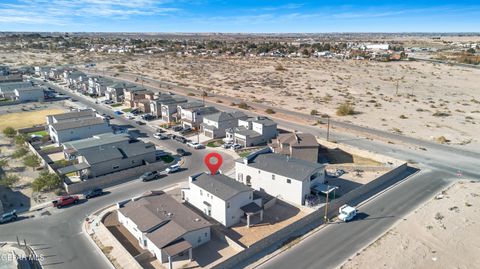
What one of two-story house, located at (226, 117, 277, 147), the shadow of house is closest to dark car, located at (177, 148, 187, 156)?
two-story house, located at (226, 117, 277, 147)

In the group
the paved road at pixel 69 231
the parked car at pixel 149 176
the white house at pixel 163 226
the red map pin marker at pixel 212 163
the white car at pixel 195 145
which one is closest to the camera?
the white house at pixel 163 226

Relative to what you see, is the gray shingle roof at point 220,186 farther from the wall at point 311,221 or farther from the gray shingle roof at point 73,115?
the gray shingle roof at point 73,115

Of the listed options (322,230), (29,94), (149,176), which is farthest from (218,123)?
→ (29,94)

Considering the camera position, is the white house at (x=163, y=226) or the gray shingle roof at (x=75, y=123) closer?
the white house at (x=163, y=226)

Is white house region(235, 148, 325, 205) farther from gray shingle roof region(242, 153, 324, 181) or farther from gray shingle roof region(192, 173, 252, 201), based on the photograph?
gray shingle roof region(192, 173, 252, 201)

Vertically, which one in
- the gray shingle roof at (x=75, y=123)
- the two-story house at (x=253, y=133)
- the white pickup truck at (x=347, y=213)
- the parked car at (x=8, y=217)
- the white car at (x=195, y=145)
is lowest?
the parked car at (x=8, y=217)

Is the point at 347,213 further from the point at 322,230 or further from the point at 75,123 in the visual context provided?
the point at 75,123

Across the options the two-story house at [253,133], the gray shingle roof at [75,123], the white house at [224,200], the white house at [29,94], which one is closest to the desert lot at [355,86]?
the two-story house at [253,133]
